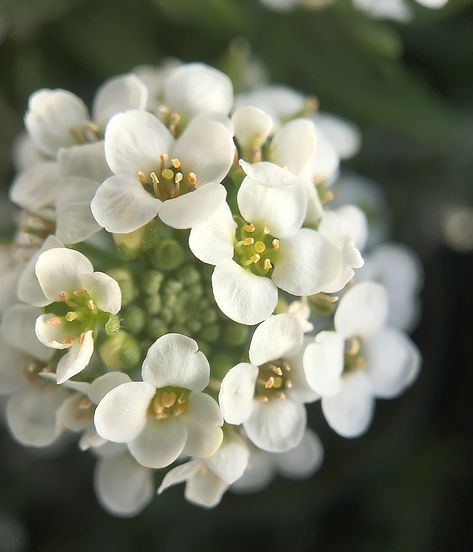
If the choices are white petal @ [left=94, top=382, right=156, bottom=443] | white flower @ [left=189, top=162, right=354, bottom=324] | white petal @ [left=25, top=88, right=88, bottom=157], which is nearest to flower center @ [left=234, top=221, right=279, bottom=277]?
white flower @ [left=189, top=162, right=354, bottom=324]

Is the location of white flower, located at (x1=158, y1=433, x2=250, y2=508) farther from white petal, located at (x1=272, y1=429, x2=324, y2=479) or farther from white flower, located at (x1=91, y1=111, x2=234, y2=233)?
white flower, located at (x1=91, y1=111, x2=234, y2=233)

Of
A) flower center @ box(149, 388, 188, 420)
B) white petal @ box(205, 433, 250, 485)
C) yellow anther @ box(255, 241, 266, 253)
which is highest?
yellow anther @ box(255, 241, 266, 253)

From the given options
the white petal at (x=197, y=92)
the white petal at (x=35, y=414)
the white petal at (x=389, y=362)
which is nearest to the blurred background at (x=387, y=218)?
the white petal at (x=197, y=92)

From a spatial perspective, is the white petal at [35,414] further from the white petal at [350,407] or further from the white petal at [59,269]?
the white petal at [350,407]

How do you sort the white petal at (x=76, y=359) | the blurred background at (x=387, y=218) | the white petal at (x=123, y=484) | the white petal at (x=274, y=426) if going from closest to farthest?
1. the white petal at (x=76, y=359)
2. the white petal at (x=274, y=426)
3. the white petal at (x=123, y=484)
4. the blurred background at (x=387, y=218)

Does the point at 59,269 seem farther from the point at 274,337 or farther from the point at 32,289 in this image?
the point at 274,337

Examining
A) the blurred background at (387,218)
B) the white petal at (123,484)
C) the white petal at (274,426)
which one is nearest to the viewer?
the white petal at (274,426)

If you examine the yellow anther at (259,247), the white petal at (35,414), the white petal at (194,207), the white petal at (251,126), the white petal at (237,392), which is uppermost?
the white petal at (251,126)
